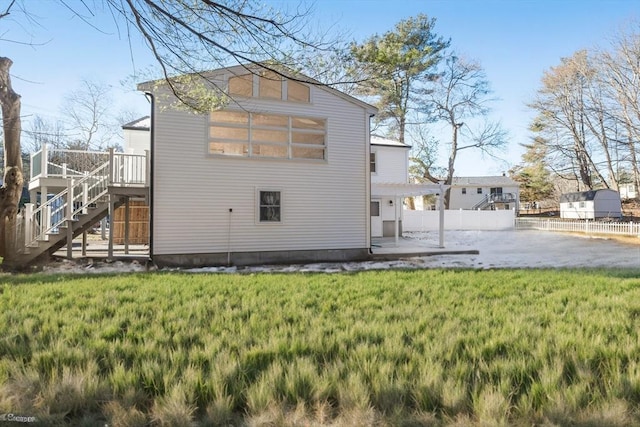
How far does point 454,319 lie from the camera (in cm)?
433

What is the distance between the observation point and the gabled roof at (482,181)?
139 ft

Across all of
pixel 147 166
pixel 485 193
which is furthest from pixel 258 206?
pixel 485 193

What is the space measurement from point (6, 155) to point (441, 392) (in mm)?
11473

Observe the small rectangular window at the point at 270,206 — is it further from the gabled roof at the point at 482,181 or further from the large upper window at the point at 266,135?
the gabled roof at the point at 482,181

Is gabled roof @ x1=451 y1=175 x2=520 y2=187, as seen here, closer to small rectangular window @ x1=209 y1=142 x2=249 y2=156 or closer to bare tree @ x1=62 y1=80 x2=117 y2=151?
bare tree @ x1=62 y1=80 x2=117 y2=151

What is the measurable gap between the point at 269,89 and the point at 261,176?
2551 millimetres

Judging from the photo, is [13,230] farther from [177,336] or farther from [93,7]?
[177,336]

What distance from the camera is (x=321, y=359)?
319 cm

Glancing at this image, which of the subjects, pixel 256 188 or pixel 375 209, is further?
pixel 375 209

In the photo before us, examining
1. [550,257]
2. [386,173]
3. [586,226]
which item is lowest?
[550,257]

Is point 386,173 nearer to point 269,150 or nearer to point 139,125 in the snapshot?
point 269,150

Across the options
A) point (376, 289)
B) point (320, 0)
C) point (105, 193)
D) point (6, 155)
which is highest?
point (320, 0)

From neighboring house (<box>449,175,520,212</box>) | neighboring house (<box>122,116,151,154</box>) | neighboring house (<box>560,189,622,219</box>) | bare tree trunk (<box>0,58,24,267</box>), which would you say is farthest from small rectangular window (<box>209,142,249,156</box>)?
neighboring house (<box>449,175,520,212</box>)

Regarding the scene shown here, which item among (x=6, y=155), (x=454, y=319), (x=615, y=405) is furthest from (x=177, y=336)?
(x=6, y=155)
